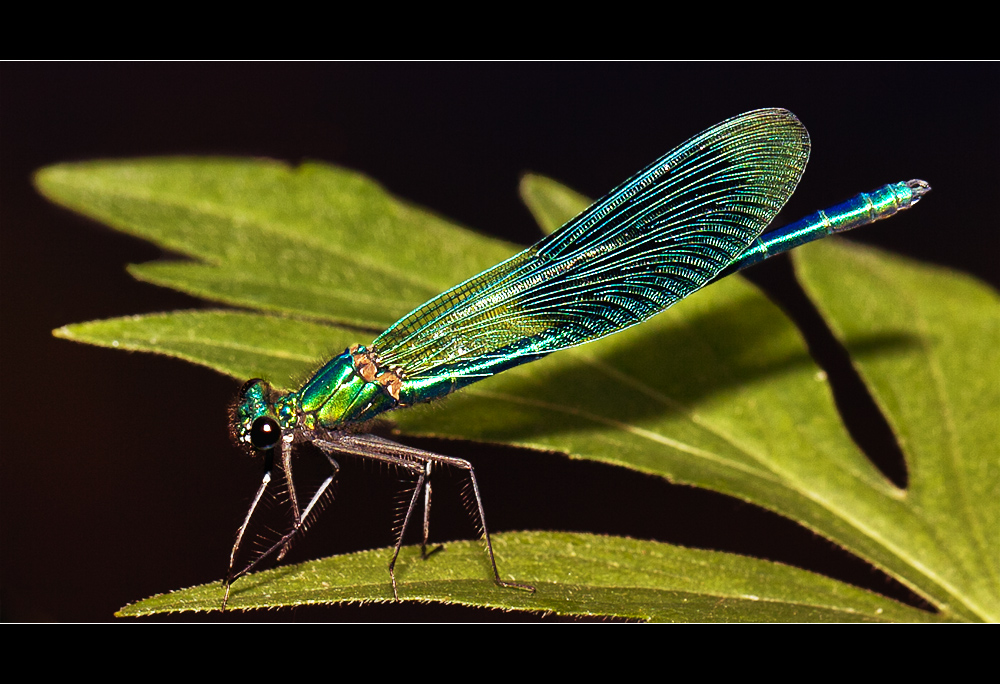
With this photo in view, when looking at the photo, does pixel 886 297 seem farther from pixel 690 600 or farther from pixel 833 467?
pixel 690 600

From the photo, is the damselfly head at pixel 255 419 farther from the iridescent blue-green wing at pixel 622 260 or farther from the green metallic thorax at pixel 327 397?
the iridescent blue-green wing at pixel 622 260

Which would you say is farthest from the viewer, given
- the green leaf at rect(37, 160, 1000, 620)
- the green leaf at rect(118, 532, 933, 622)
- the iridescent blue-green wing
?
the iridescent blue-green wing

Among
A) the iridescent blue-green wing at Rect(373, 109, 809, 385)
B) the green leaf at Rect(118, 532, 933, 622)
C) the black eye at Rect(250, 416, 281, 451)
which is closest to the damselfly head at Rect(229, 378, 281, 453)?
the black eye at Rect(250, 416, 281, 451)

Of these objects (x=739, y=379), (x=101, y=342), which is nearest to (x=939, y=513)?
(x=739, y=379)

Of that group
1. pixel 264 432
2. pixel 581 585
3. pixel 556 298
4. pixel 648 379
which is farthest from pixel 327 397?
pixel 648 379

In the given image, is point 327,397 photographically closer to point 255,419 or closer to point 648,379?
point 255,419

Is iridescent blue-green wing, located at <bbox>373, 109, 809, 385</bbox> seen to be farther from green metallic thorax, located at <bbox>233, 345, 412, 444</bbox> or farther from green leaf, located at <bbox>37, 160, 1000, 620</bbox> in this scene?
green leaf, located at <bbox>37, 160, 1000, 620</bbox>
